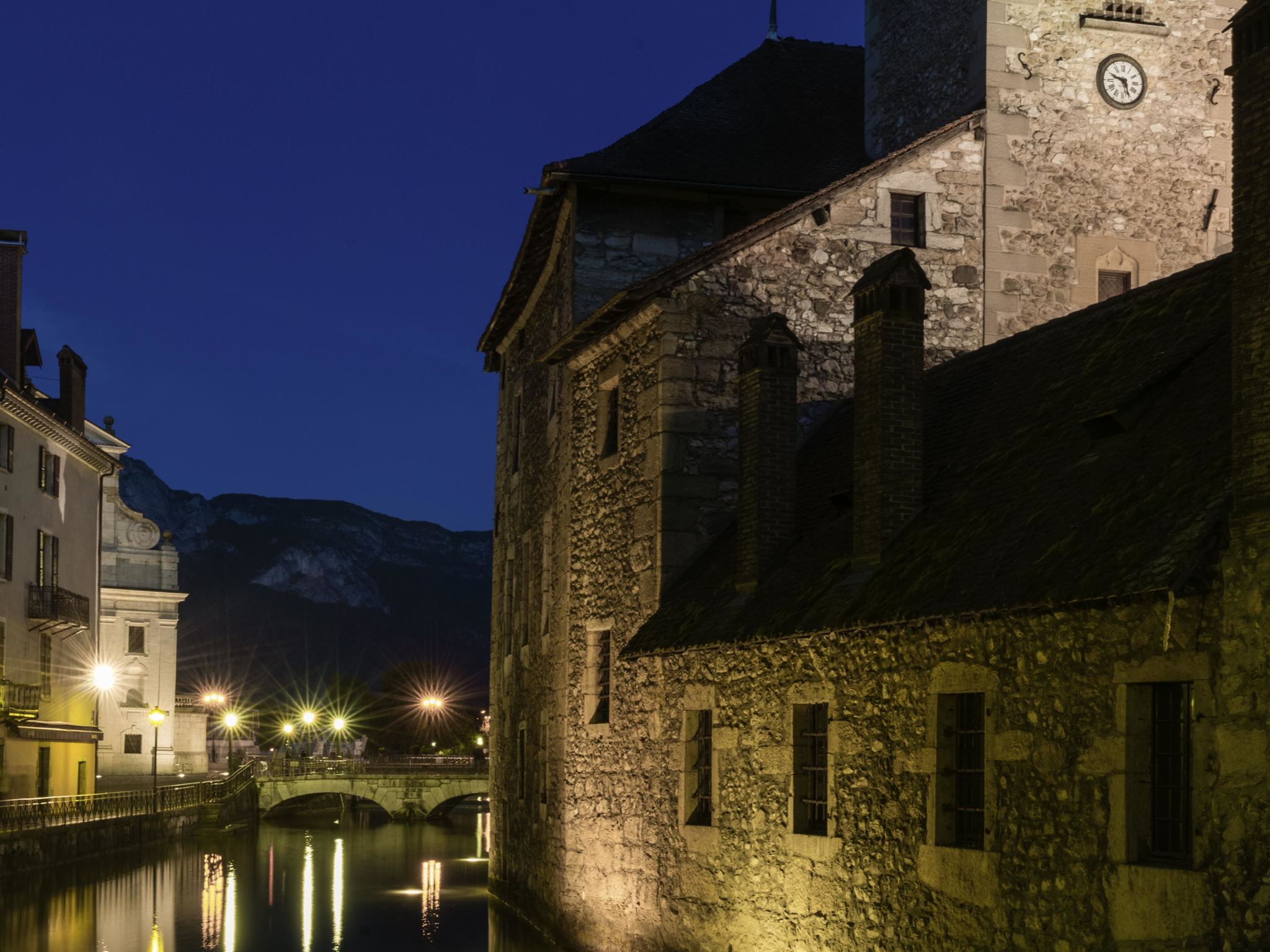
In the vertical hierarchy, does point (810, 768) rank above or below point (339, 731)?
above

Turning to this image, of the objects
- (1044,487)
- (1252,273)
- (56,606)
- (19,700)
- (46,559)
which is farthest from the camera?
(46,559)

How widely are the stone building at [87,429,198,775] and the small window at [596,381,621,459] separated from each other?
4446 cm

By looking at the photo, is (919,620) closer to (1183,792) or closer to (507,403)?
(1183,792)

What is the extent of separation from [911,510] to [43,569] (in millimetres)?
32883

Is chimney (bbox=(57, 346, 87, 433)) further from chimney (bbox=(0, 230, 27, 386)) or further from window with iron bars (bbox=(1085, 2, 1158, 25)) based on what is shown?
window with iron bars (bbox=(1085, 2, 1158, 25))

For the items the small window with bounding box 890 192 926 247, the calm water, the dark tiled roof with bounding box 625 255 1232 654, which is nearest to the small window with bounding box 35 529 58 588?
the calm water

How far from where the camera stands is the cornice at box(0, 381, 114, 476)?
37.9 metres

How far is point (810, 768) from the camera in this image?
14.5 metres

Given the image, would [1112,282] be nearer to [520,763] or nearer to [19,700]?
[520,763]

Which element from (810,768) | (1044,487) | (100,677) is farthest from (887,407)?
(100,677)

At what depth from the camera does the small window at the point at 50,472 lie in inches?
1647

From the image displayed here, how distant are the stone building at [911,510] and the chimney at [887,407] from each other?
0.04m

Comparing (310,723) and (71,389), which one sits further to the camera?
(310,723)

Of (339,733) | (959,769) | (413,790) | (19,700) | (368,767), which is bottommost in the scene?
(339,733)
